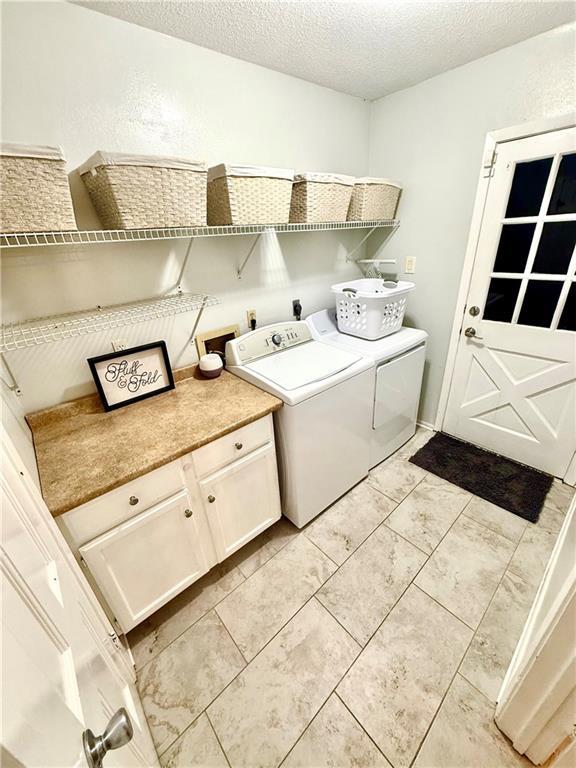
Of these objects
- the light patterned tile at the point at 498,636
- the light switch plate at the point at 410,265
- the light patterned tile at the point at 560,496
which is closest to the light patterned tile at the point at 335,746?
the light patterned tile at the point at 498,636

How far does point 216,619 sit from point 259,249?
6.39 feet

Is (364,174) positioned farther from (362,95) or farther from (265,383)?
(265,383)

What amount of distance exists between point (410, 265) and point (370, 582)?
2081 mm

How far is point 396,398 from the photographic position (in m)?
2.12

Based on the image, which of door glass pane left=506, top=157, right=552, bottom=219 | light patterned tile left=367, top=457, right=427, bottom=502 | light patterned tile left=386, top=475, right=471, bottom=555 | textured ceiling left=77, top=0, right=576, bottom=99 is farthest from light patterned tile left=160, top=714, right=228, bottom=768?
door glass pane left=506, top=157, right=552, bottom=219

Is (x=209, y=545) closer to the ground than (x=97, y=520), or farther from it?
closer to the ground

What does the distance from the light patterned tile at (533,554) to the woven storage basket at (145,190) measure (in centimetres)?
223

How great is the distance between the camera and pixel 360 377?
5.74 feet

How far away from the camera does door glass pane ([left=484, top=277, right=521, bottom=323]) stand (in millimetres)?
1954

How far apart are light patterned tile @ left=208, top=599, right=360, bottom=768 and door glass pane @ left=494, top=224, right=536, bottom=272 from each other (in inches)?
86.2

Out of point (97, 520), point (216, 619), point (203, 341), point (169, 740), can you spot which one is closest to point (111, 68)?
point (203, 341)

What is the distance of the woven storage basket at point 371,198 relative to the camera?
1910 millimetres

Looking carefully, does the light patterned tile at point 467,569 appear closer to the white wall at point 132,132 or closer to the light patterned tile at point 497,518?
the light patterned tile at point 497,518

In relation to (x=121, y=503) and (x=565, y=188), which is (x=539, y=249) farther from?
(x=121, y=503)
